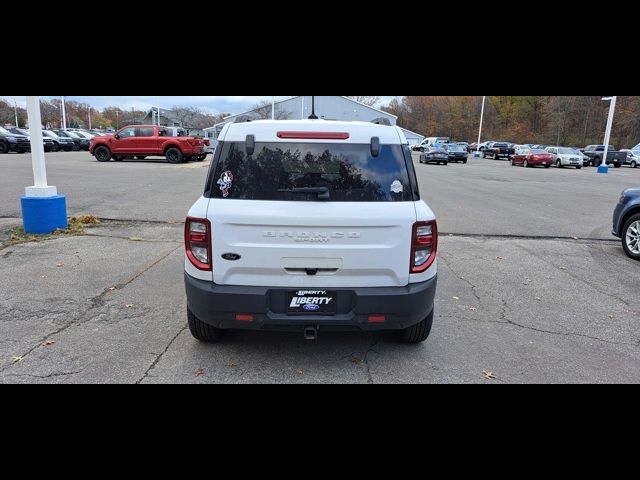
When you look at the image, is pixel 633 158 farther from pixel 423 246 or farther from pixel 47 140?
pixel 47 140

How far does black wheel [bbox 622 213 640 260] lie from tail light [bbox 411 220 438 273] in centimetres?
551

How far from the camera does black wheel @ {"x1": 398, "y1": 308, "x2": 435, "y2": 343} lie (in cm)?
378

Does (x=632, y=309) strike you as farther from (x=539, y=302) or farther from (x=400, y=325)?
(x=400, y=325)

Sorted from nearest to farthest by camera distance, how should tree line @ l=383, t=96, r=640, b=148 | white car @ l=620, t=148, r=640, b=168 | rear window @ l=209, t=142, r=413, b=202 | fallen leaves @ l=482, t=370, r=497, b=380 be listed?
rear window @ l=209, t=142, r=413, b=202 → fallen leaves @ l=482, t=370, r=497, b=380 → white car @ l=620, t=148, r=640, b=168 → tree line @ l=383, t=96, r=640, b=148

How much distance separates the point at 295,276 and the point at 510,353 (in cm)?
214

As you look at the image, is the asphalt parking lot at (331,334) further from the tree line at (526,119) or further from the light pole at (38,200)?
the tree line at (526,119)

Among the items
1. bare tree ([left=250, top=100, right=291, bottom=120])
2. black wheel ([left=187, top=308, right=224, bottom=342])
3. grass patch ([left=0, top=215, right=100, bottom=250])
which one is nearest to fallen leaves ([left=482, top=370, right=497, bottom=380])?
black wheel ([left=187, top=308, right=224, bottom=342])

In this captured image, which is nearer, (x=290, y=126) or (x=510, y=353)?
(x=290, y=126)

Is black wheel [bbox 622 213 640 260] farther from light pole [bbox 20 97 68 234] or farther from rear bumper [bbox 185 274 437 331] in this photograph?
light pole [bbox 20 97 68 234]

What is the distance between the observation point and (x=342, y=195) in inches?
128

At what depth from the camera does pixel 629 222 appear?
709 cm

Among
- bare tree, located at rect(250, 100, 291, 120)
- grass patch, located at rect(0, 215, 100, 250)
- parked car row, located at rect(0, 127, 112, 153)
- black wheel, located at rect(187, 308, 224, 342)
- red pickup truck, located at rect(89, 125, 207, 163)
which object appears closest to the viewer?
black wheel, located at rect(187, 308, 224, 342)
